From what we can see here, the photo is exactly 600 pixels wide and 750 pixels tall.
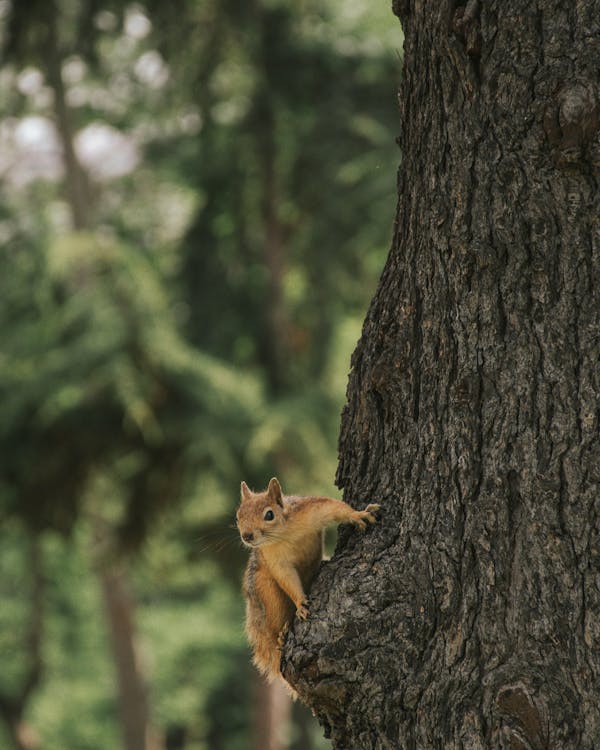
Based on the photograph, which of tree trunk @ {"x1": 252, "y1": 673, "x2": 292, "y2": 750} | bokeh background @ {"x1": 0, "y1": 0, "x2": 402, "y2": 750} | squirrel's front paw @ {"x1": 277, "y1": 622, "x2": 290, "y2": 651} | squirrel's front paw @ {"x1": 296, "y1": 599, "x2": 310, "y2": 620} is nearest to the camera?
squirrel's front paw @ {"x1": 296, "y1": 599, "x2": 310, "y2": 620}

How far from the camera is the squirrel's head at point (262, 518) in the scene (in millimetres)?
2979

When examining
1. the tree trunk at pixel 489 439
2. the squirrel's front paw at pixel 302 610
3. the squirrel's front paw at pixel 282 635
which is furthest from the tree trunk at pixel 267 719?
the tree trunk at pixel 489 439

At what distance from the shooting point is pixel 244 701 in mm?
20875

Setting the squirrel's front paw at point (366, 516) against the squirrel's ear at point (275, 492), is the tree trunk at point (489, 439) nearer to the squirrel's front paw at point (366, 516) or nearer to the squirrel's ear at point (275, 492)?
the squirrel's front paw at point (366, 516)

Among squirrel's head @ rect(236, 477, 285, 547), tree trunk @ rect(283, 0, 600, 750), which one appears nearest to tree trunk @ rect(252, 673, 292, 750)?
squirrel's head @ rect(236, 477, 285, 547)

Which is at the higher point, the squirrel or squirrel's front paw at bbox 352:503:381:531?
squirrel's front paw at bbox 352:503:381:531

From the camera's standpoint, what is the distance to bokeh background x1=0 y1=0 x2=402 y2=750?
9367 mm

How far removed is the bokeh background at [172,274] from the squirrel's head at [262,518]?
4.43 meters

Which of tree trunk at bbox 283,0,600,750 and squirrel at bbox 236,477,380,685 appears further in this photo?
squirrel at bbox 236,477,380,685

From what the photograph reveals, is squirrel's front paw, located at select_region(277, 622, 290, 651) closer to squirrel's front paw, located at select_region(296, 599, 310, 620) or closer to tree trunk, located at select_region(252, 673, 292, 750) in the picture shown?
squirrel's front paw, located at select_region(296, 599, 310, 620)

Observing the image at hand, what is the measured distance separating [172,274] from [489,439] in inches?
412

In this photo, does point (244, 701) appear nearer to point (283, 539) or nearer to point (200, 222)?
point (200, 222)

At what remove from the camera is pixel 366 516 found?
8.54 ft

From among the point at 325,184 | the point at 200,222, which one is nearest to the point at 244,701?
the point at 200,222
